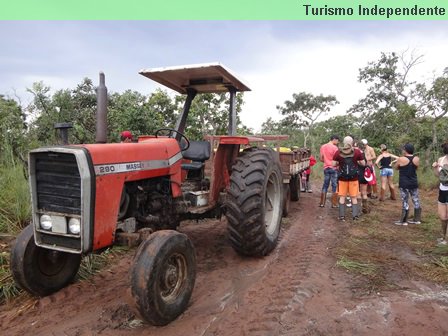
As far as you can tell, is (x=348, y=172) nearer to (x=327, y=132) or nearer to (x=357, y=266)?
(x=357, y=266)

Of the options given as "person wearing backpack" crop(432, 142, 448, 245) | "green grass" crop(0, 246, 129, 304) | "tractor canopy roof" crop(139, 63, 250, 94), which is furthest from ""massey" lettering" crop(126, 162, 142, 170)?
"person wearing backpack" crop(432, 142, 448, 245)

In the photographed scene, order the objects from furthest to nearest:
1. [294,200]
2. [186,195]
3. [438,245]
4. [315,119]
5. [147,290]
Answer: [315,119] → [294,200] → [438,245] → [186,195] → [147,290]

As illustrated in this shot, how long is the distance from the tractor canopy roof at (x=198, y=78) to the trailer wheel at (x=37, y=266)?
2.37 meters

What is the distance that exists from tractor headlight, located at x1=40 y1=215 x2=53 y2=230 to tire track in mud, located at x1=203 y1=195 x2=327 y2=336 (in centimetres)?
162

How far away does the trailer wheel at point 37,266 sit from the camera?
339cm

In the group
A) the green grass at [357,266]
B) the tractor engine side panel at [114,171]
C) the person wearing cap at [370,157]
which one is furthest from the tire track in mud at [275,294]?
the person wearing cap at [370,157]

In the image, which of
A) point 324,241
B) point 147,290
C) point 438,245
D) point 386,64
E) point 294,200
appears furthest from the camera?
point 386,64

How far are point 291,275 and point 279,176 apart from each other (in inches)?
62.8

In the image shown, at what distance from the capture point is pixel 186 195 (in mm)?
4430

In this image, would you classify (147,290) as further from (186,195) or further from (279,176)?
(279,176)

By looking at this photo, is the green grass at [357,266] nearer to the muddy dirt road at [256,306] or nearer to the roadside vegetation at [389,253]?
the roadside vegetation at [389,253]

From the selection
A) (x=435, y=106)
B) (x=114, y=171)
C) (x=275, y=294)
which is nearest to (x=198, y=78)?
(x=114, y=171)

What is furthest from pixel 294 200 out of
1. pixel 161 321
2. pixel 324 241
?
pixel 161 321

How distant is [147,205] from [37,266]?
118 cm
